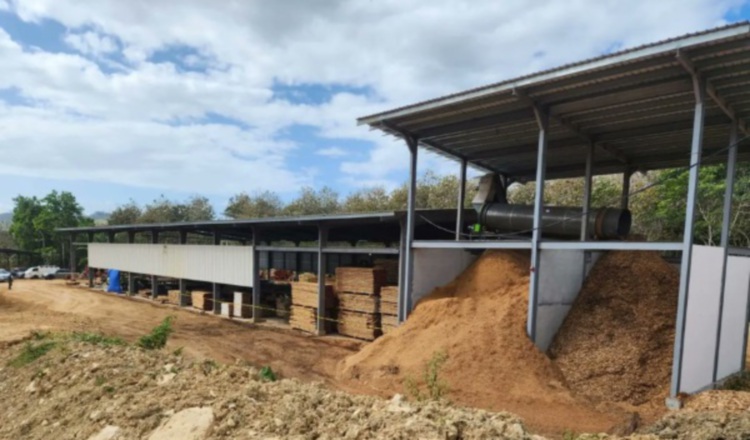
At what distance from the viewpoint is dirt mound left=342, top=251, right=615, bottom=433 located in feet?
27.5

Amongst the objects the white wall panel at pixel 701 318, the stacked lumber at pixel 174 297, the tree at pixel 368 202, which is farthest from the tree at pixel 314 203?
the white wall panel at pixel 701 318

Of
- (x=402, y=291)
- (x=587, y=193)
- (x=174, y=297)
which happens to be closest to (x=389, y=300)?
(x=402, y=291)

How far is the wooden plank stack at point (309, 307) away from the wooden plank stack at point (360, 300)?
506 mm

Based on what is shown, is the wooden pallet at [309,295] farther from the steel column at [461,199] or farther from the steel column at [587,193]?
the steel column at [587,193]

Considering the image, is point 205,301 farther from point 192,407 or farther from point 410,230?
point 192,407

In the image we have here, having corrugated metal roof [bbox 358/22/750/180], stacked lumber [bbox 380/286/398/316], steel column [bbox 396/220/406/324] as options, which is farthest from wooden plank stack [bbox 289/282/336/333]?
corrugated metal roof [bbox 358/22/750/180]

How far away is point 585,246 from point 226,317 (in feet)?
54.5

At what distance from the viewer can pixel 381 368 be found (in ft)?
34.3

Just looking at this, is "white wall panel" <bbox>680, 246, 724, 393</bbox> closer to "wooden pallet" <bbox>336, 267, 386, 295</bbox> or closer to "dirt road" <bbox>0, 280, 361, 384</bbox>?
"dirt road" <bbox>0, 280, 361, 384</bbox>

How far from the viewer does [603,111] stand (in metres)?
10.5

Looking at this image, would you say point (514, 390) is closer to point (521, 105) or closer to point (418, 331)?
point (418, 331)

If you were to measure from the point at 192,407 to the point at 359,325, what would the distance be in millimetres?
10093

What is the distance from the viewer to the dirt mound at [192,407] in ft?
13.6

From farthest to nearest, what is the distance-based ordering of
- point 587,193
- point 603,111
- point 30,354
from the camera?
1. point 587,193
2. point 603,111
3. point 30,354
